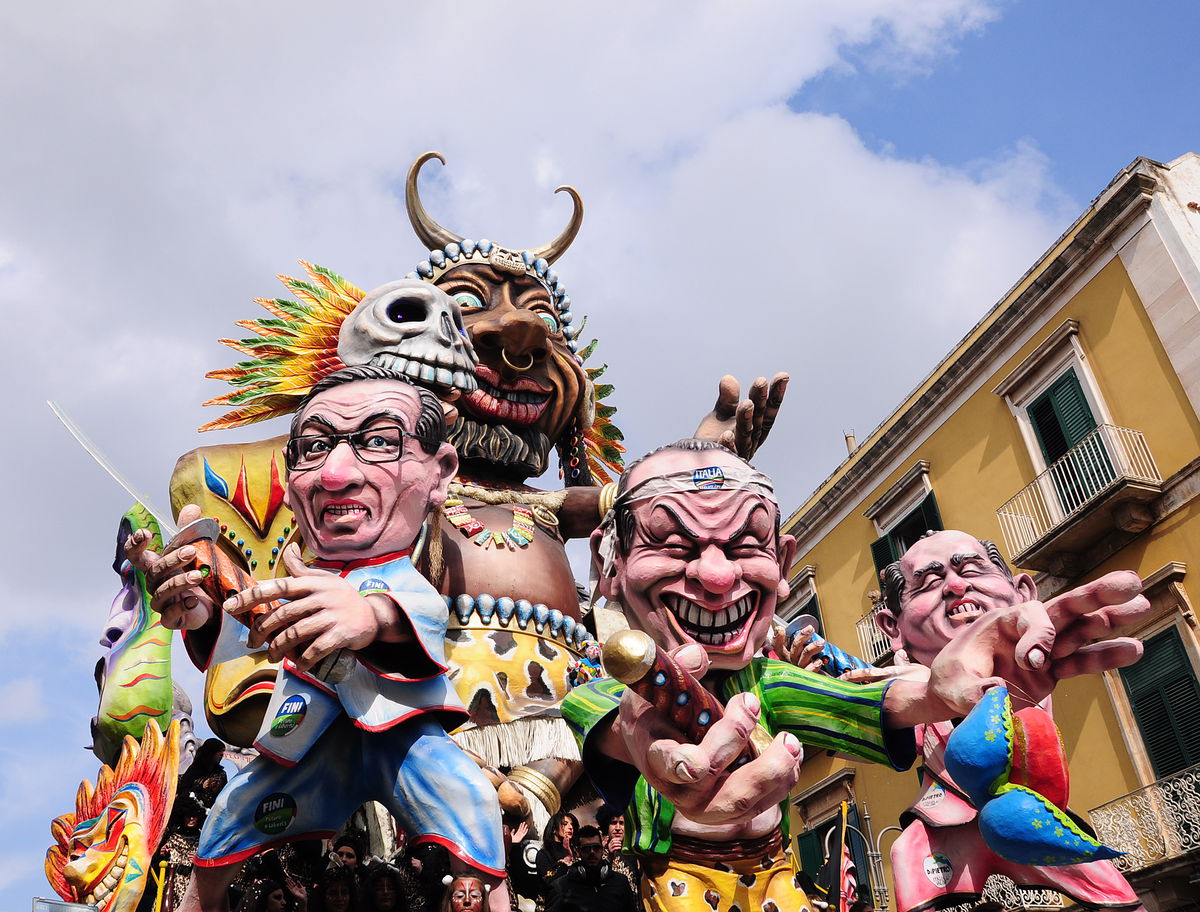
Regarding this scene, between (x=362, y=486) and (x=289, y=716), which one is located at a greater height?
(x=362, y=486)

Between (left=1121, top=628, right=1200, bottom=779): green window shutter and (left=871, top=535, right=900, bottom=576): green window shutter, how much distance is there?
377 cm

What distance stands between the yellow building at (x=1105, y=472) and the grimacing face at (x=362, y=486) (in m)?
6.66

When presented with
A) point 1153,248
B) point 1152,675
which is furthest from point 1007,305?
point 1152,675

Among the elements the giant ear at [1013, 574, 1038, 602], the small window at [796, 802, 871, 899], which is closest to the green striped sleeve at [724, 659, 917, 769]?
the giant ear at [1013, 574, 1038, 602]

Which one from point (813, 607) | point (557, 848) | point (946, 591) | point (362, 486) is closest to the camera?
point (362, 486)

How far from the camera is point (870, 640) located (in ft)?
45.9

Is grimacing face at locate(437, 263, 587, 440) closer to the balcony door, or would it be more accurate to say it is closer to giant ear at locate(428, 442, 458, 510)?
giant ear at locate(428, 442, 458, 510)

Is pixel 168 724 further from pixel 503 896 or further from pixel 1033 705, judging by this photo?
pixel 1033 705

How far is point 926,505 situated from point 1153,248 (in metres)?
3.98

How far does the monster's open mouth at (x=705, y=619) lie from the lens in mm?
3318

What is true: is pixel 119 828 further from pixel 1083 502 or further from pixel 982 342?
pixel 982 342

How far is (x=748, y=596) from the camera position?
3373 millimetres

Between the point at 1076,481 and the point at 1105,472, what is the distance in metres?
0.41

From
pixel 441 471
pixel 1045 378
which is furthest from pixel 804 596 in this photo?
pixel 441 471
